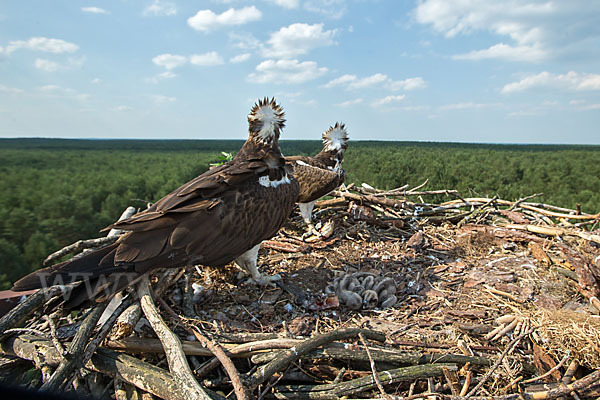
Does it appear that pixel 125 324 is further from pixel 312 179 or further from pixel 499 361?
pixel 312 179

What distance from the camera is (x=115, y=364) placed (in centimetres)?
225

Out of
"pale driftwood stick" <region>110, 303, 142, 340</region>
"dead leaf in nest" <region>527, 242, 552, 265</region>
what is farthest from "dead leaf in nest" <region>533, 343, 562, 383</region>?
"pale driftwood stick" <region>110, 303, 142, 340</region>

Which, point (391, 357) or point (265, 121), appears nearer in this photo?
point (391, 357)

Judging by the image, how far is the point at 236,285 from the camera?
145 inches

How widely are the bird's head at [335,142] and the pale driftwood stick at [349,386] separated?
184 inches

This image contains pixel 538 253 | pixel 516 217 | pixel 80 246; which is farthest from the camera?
pixel 516 217

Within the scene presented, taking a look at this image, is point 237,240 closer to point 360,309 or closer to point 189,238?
point 189,238

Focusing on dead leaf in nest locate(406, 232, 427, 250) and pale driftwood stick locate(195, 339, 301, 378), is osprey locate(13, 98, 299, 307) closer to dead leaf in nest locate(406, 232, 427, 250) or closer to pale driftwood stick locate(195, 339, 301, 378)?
pale driftwood stick locate(195, 339, 301, 378)

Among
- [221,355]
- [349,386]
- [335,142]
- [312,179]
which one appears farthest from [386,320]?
[335,142]

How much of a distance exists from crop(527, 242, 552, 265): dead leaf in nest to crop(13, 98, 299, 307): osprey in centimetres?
313

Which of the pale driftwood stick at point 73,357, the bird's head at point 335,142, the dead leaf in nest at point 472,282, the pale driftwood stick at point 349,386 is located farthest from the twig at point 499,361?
the bird's head at point 335,142

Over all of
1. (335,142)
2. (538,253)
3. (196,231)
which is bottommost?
(538,253)

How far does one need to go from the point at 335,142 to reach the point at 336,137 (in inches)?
4.6

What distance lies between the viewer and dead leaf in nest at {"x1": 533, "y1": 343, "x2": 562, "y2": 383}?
2.48m
